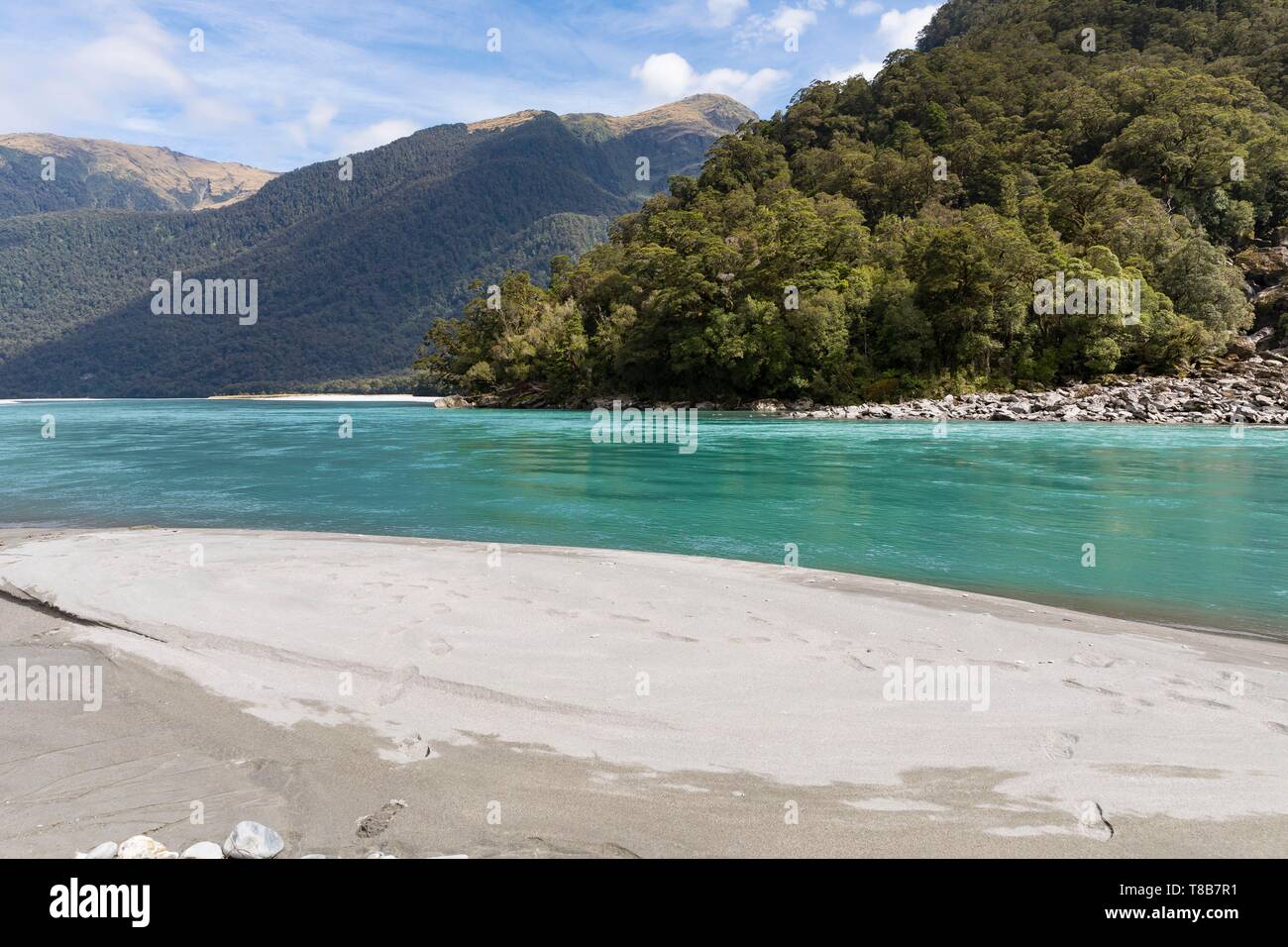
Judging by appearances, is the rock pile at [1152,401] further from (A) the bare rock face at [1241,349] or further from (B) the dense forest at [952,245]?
(B) the dense forest at [952,245]

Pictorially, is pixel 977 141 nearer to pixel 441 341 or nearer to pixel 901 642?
pixel 441 341

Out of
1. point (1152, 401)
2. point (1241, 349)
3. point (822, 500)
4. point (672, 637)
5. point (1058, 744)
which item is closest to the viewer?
point (1058, 744)

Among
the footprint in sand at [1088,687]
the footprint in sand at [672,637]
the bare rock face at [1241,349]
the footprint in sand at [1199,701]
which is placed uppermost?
the bare rock face at [1241,349]

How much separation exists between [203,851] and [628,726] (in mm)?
2716

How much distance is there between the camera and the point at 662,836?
153 inches

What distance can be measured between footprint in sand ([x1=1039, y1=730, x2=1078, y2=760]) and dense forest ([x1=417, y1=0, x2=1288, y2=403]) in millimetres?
65776

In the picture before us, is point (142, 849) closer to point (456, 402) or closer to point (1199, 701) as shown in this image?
point (1199, 701)

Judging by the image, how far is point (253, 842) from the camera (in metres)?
3.59

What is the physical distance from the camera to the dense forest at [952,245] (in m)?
63.6

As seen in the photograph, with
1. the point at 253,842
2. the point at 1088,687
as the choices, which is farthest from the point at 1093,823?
the point at 253,842

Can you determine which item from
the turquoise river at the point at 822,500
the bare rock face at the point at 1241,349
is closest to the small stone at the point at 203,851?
the turquoise river at the point at 822,500

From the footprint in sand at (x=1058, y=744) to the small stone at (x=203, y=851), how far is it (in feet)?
16.4

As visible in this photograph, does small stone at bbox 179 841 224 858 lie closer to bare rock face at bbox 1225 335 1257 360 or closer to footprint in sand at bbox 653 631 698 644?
footprint in sand at bbox 653 631 698 644

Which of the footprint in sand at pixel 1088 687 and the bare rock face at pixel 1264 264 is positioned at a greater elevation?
the bare rock face at pixel 1264 264
